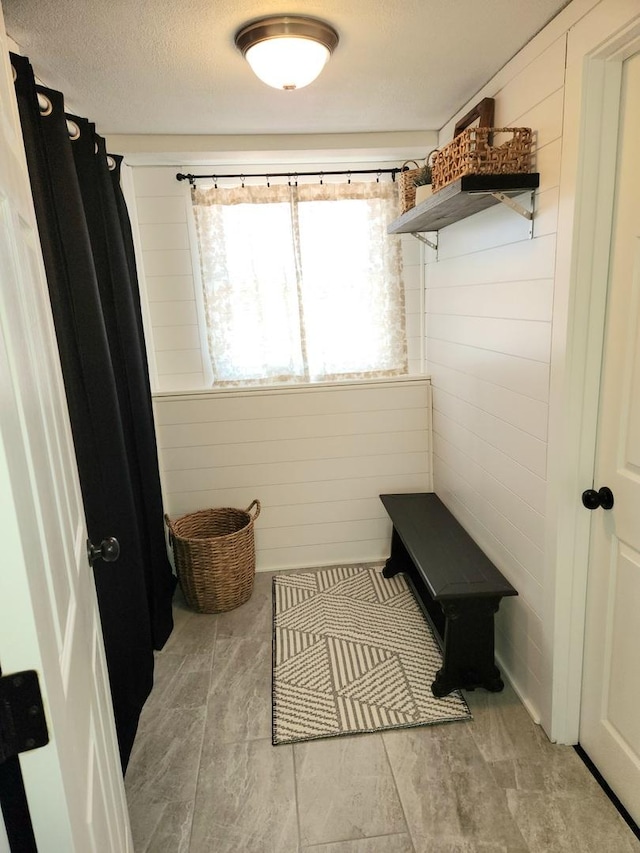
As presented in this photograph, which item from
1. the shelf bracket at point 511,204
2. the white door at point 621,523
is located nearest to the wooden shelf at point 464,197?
the shelf bracket at point 511,204

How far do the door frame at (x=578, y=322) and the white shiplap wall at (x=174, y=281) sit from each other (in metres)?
1.45

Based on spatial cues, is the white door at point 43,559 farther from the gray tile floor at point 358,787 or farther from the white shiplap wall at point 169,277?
the white shiplap wall at point 169,277

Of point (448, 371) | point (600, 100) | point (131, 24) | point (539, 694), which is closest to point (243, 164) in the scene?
point (131, 24)

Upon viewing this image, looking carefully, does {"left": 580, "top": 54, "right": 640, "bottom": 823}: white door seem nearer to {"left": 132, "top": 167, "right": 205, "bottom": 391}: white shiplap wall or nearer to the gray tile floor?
the gray tile floor

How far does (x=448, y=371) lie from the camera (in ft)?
8.99

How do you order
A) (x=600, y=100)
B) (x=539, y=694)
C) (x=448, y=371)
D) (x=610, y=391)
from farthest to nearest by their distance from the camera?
1. (x=448, y=371)
2. (x=539, y=694)
3. (x=610, y=391)
4. (x=600, y=100)

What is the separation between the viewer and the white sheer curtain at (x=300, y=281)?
286 centimetres

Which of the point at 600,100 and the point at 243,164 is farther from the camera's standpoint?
the point at 243,164

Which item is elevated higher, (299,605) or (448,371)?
(448,371)

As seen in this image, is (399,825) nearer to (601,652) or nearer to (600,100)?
(601,652)

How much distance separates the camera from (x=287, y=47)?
5.13ft

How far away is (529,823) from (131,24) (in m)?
2.62

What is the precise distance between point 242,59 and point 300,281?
127 centimetres

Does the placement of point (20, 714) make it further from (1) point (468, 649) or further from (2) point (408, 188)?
(2) point (408, 188)
